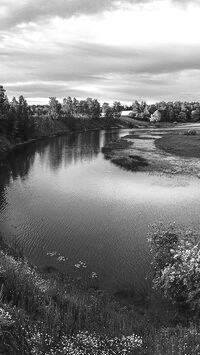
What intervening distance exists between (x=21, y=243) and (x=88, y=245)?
22.3 feet

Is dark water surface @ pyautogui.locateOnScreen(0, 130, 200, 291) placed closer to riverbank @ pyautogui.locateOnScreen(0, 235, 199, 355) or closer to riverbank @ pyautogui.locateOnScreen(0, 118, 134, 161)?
riverbank @ pyautogui.locateOnScreen(0, 235, 199, 355)

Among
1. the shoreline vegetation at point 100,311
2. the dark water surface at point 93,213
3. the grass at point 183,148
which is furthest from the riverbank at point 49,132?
the shoreline vegetation at point 100,311

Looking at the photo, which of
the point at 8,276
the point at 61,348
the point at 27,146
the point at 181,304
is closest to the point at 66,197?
the point at 181,304

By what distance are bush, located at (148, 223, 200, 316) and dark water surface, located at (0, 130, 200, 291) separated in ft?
13.7

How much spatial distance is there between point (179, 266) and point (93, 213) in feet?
72.6

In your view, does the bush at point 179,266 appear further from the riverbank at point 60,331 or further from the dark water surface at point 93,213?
the riverbank at point 60,331

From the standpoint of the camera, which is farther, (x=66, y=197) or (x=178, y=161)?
(x=178, y=161)

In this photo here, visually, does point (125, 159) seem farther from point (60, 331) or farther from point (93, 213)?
point (60, 331)

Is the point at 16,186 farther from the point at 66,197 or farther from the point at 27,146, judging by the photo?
the point at 27,146

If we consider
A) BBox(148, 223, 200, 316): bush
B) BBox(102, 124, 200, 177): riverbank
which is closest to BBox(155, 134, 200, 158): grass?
BBox(102, 124, 200, 177): riverbank

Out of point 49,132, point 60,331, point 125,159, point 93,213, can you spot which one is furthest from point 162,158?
point 49,132

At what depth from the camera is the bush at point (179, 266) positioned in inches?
792

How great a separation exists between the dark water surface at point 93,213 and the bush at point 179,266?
4.18 metres

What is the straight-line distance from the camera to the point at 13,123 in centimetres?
10875
